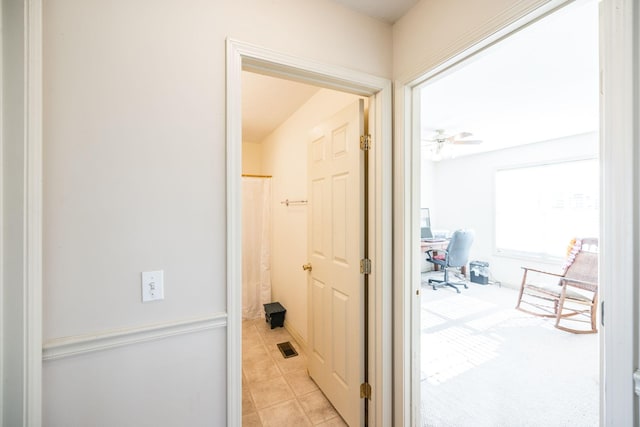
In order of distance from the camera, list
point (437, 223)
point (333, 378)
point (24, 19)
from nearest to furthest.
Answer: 1. point (24, 19)
2. point (333, 378)
3. point (437, 223)

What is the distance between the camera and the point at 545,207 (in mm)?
4324

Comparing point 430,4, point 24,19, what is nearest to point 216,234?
point 24,19

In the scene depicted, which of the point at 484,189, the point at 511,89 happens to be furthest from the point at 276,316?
the point at 484,189

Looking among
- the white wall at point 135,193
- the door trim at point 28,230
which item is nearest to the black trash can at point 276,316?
the white wall at point 135,193

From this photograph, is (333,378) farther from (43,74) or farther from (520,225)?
(520,225)

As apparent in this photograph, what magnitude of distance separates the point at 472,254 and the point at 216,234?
5.60 metres

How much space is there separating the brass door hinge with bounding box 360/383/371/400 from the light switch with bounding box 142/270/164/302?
1301 millimetres

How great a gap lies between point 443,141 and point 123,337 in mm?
3997

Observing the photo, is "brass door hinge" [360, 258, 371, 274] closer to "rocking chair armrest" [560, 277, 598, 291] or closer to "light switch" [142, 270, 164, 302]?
"light switch" [142, 270, 164, 302]

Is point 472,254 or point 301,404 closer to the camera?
point 301,404

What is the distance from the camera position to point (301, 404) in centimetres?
190

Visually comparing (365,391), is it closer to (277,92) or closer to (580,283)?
(277,92)

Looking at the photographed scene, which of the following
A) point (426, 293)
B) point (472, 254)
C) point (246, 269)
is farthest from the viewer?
point (472, 254)

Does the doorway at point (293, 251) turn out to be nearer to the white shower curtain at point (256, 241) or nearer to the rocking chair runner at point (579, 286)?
the white shower curtain at point (256, 241)
